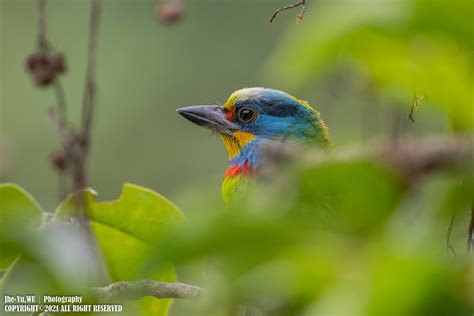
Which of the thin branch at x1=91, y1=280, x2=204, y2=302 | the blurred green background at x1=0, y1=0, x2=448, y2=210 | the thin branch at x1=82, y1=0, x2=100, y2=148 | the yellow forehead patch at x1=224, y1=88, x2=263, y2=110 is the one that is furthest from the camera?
the blurred green background at x1=0, y1=0, x2=448, y2=210

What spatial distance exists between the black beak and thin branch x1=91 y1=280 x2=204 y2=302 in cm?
169

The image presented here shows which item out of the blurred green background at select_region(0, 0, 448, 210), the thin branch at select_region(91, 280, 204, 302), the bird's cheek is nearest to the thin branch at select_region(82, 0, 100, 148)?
the thin branch at select_region(91, 280, 204, 302)

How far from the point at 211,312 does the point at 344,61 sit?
25cm

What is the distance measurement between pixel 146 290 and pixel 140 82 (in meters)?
8.24

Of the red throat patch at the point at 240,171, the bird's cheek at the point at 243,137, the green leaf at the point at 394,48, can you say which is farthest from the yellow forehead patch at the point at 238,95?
the green leaf at the point at 394,48

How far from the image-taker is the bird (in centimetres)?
365

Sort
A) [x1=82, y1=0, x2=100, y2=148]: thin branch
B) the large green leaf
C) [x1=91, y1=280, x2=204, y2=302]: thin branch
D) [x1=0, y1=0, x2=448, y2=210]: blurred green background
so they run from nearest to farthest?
[x1=91, y1=280, x2=204, y2=302]: thin branch
[x1=82, y1=0, x2=100, y2=148]: thin branch
the large green leaf
[x1=0, y1=0, x2=448, y2=210]: blurred green background

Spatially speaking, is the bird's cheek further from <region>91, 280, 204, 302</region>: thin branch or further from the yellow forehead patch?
<region>91, 280, 204, 302</region>: thin branch

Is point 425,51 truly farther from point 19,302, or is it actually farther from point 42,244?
point 19,302

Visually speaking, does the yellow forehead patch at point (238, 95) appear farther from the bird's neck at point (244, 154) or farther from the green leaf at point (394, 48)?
the green leaf at point (394, 48)

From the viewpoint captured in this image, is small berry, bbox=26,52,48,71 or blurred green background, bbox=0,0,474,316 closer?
blurred green background, bbox=0,0,474,316

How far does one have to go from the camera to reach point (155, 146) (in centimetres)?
1013

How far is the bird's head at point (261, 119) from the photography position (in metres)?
3.73

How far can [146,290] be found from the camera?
209 centimetres
